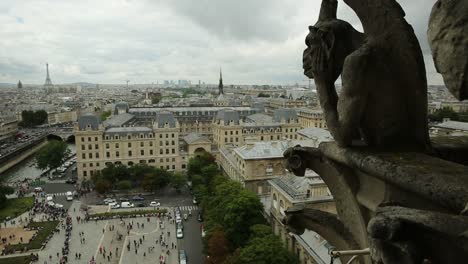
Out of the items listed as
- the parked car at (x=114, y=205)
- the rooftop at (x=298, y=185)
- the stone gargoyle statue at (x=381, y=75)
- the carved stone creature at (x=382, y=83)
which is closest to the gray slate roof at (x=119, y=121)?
the parked car at (x=114, y=205)

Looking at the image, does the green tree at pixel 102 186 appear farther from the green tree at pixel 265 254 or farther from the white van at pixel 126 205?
the green tree at pixel 265 254

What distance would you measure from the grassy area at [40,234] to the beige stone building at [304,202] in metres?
26.7

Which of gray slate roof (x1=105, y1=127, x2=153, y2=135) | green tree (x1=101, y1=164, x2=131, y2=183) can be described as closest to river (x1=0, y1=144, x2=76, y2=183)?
gray slate roof (x1=105, y1=127, x2=153, y2=135)

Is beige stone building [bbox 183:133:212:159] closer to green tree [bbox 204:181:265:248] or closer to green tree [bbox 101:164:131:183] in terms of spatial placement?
green tree [bbox 101:164:131:183]

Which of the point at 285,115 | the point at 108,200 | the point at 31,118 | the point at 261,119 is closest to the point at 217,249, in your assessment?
the point at 108,200

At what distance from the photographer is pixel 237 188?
41125 mm

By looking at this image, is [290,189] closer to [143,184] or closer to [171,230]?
[171,230]

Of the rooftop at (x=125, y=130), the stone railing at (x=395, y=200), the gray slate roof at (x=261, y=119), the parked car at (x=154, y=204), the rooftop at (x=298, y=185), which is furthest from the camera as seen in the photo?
the gray slate roof at (x=261, y=119)

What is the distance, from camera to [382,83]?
5.40m

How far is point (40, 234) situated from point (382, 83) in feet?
164

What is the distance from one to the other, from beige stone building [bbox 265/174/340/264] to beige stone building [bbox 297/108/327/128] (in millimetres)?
55601

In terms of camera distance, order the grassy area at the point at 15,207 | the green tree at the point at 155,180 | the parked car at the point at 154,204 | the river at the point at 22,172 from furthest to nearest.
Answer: the river at the point at 22,172
the green tree at the point at 155,180
the parked car at the point at 154,204
the grassy area at the point at 15,207

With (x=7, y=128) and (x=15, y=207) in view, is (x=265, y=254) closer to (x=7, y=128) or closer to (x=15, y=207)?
(x=15, y=207)

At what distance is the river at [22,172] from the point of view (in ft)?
261
